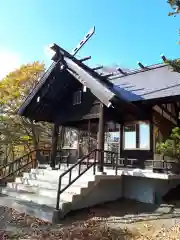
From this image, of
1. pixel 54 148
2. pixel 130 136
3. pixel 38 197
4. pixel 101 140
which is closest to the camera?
pixel 38 197

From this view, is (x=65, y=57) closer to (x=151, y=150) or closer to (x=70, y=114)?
(x=70, y=114)

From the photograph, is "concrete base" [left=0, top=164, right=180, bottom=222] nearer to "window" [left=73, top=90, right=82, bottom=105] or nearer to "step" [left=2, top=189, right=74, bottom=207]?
"step" [left=2, top=189, right=74, bottom=207]

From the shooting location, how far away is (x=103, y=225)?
271 inches

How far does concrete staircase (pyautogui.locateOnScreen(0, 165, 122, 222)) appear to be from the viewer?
8023 mm

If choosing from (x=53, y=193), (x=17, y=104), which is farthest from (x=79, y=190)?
(x=17, y=104)

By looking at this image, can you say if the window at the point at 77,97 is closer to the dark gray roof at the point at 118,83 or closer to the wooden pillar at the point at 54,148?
the dark gray roof at the point at 118,83

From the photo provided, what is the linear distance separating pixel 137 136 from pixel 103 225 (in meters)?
6.21

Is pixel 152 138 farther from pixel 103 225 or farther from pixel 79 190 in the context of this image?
pixel 103 225

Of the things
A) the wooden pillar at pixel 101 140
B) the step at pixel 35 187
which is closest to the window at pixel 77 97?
the wooden pillar at pixel 101 140

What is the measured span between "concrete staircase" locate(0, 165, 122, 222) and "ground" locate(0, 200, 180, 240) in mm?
298

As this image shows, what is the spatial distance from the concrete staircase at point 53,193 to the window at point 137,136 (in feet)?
7.41

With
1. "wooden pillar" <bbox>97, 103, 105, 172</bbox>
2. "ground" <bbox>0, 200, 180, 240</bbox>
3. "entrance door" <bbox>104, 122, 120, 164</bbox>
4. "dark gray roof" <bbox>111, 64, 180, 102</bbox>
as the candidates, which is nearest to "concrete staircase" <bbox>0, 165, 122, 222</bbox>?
"ground" <bbox>0, 200, 180, 240</bbox>

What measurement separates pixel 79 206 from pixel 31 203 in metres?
1.81

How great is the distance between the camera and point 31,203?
8797mm
